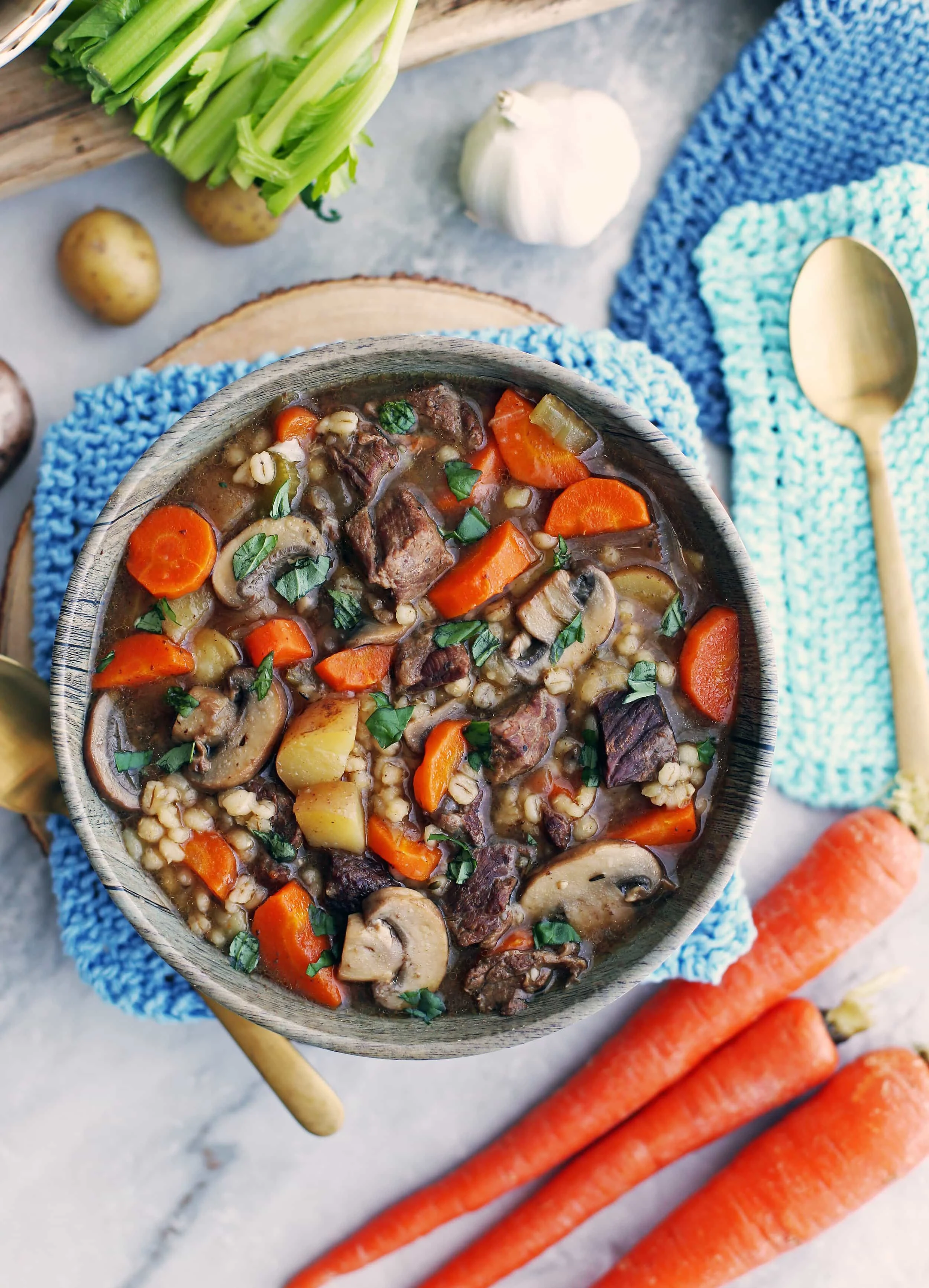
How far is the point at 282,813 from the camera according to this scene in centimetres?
265

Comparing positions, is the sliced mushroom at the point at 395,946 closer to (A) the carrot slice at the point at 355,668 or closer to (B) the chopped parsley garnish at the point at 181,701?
(A) the carrot slice at the point at 355,668

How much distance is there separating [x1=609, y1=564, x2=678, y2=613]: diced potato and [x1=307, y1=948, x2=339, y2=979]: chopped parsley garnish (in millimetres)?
1108

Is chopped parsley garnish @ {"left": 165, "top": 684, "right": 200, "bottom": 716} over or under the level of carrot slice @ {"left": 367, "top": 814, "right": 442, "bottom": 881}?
over

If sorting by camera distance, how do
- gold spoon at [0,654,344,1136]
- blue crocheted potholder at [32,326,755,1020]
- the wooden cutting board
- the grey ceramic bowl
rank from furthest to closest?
1. the wooden cutting board
2. blue crocheted potholder at [32,326,755,1020]
3. gold spoon at [0,654,344,1136]
4. the grey ceramic bowl

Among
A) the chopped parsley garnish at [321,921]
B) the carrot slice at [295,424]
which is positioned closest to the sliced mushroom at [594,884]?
the chopped parsley garnish at [321,921]

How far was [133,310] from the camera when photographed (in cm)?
327

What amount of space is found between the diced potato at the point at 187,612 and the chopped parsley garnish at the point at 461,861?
761 mm

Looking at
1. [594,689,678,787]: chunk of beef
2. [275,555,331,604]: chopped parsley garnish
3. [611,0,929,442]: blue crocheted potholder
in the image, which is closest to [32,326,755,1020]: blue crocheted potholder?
[611,0,929,442]: blue crocheted potholder

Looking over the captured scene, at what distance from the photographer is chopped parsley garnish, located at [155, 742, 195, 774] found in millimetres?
2613

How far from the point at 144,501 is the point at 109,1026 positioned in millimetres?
1769

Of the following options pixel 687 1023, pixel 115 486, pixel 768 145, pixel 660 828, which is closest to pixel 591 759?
pixel 660 828

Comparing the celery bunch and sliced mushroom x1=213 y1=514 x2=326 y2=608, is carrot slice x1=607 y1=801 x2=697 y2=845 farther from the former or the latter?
the celery bunch

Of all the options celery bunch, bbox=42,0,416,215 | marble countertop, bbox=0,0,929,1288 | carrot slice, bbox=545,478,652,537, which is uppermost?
celery bunch, bbox=42,0,416,215

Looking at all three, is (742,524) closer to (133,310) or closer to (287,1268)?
(133,310)
